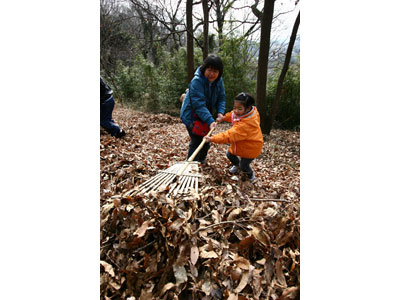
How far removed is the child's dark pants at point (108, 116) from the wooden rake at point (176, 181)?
833 millimetres

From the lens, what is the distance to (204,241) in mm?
1183

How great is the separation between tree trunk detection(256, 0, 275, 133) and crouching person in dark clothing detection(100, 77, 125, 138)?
289 cm

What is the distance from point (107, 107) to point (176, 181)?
103cm

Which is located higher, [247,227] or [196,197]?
[196,197]

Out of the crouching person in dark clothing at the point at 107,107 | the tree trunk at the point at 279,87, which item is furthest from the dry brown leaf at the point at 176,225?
the tree trunk at the point at 279,87

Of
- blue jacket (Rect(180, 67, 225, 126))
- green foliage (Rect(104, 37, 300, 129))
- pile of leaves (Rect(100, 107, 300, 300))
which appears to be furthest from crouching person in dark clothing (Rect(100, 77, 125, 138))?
green foliage (Rect(104, 37, 300, 129))

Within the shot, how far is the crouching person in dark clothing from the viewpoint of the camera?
1.76 m

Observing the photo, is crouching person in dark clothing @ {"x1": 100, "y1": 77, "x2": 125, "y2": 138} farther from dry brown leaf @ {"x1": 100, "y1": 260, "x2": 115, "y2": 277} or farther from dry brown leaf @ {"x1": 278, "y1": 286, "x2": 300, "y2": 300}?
dry brown leaf @ {"x1": 278, "y1": 286, "x2": 300, "y2": 300}

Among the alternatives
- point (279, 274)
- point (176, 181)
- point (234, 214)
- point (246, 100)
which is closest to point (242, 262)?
point (279, 274)

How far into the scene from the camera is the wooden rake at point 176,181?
4.99 ft

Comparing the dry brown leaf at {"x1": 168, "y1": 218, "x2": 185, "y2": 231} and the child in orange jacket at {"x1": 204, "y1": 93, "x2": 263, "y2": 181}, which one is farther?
the child in orange jacket at {"x1": 204, "y1": 93, "x2": 263, "y2": 181}
